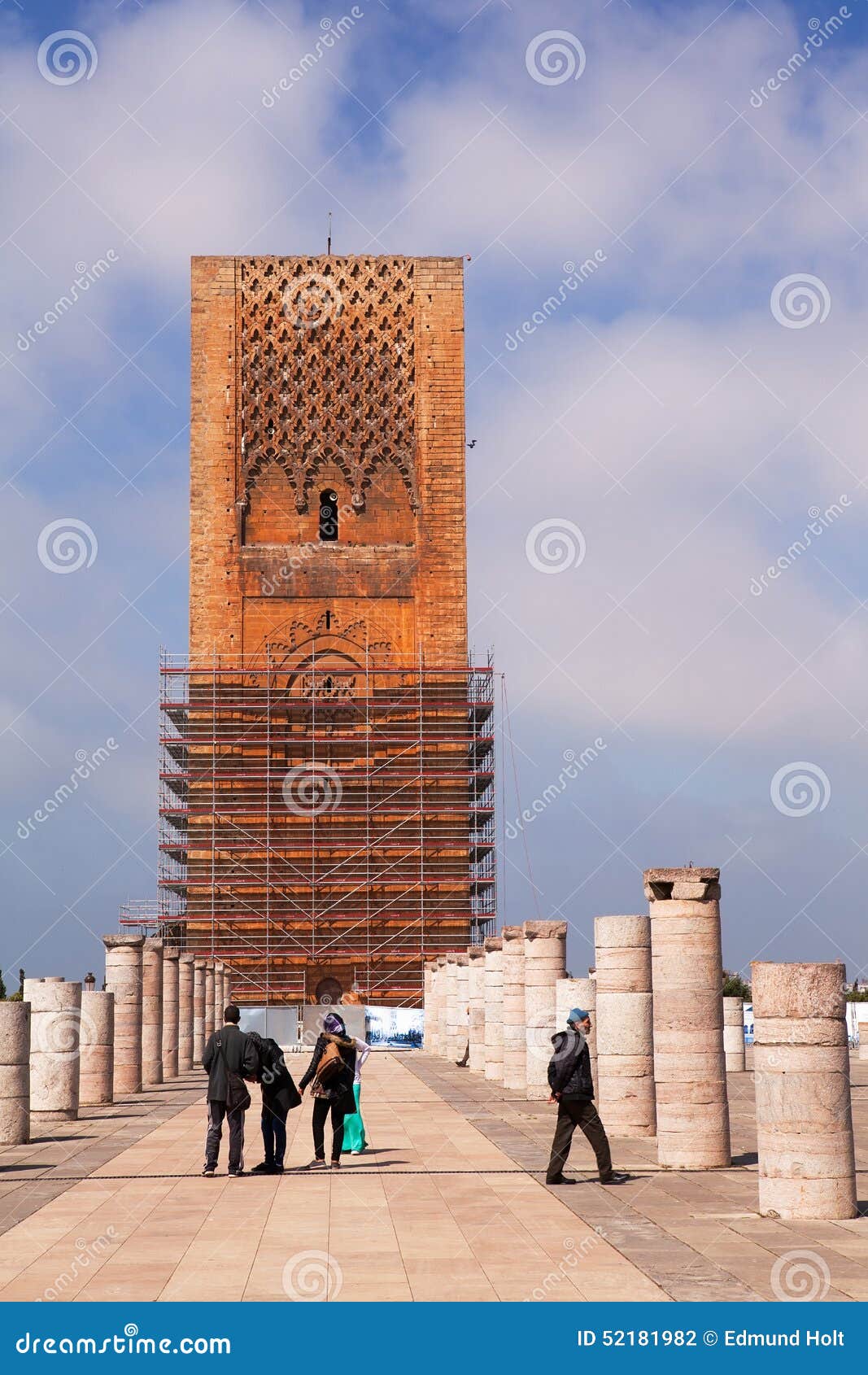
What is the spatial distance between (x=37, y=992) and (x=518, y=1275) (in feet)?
32.8

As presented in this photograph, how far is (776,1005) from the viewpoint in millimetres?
9336

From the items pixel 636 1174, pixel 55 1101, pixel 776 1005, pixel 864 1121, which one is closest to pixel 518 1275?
pixel 776 1005

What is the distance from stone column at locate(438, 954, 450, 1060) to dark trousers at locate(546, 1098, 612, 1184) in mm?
20464

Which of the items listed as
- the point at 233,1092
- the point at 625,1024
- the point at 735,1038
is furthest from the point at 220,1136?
the point at 735,1038

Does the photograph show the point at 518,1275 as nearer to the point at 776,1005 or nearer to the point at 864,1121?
the point at 776,1005

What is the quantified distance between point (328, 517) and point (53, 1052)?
29.3 metres

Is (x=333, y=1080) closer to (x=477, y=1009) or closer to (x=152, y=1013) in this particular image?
(x=152, y=1013)

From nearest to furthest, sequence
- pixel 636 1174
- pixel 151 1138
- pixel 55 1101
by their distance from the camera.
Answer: pixel 636 1174
pixel 151 1138
pixel 55 1101

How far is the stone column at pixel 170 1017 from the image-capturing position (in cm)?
2492

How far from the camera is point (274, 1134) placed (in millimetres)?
11594

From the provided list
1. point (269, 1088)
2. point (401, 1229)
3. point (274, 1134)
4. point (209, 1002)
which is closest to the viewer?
point (401, 1229)

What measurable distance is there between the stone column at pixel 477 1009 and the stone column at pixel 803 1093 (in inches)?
584

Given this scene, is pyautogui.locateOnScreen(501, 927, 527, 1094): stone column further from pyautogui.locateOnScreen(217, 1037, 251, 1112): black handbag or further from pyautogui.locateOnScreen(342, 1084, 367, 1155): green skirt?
pyautogui.locateOnScreen(217, 1037, 251, 1112): black handbag

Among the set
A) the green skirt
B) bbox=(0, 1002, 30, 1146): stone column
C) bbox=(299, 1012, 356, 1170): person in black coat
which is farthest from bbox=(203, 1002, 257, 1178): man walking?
bbox=(0, 1002, 30, 1146): stone column
